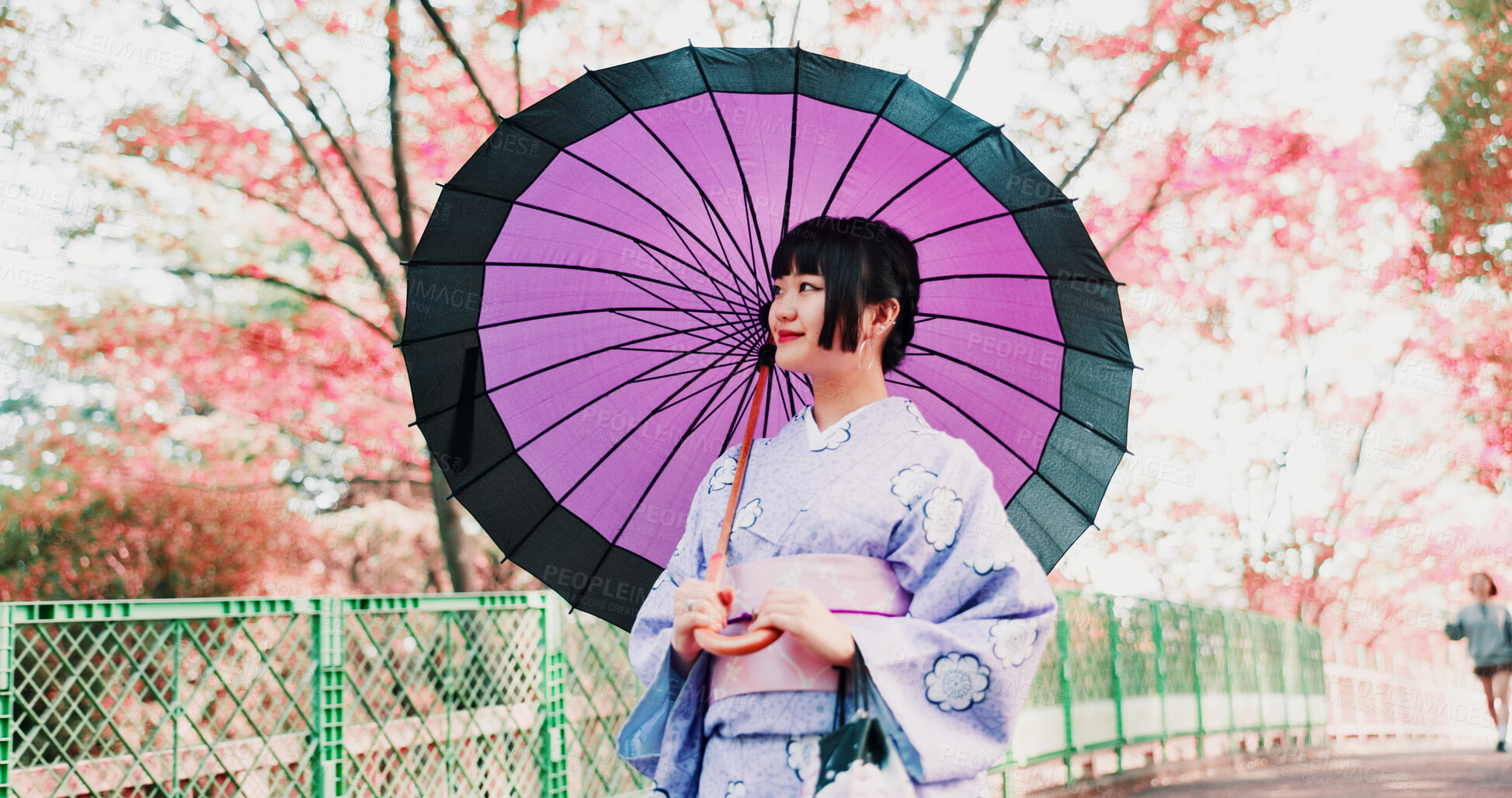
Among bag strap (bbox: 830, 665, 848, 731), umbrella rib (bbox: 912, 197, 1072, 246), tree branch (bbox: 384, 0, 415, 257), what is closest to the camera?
bag strap (bbox: 830, 665, 848, 731)

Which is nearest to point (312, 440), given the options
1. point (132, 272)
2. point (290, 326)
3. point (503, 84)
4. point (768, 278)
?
point (290, 326)

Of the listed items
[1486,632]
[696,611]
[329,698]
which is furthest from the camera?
[1486,632]

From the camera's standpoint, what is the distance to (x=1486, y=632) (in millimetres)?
10922

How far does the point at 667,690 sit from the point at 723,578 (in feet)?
0.94

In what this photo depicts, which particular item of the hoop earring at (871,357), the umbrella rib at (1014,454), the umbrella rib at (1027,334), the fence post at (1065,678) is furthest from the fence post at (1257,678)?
the hoop earring at (871,357)

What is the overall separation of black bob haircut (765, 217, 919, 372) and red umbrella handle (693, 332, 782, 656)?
28 cm

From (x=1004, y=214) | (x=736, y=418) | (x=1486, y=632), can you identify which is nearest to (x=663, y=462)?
(x=736, y=418)

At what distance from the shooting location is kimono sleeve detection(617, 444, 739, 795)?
2.31 m

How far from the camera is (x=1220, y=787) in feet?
31.2

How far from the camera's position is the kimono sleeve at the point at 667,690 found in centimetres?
231

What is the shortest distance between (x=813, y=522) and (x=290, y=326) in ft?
23.7

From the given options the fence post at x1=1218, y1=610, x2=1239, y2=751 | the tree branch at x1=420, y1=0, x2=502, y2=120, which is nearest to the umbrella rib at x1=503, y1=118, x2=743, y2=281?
the tree branch at x1=420, y1=0, x2=502, y2=120

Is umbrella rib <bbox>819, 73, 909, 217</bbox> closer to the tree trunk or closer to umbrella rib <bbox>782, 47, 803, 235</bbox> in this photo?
umbrella rib <bbox>782, 47, 803, 235</bbox>

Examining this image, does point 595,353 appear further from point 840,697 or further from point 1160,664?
point 1160,664
